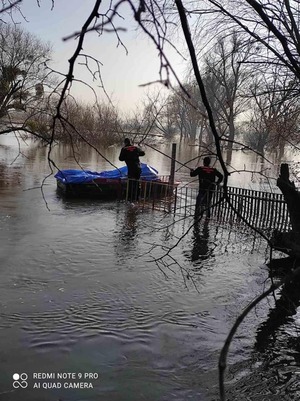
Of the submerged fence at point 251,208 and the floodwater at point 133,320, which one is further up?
the submerged fence at point 251,208

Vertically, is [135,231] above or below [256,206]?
below

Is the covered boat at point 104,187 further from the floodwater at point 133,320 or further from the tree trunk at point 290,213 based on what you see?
the tree trunk at point 290,213

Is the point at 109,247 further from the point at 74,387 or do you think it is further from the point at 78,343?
the point at 74,387

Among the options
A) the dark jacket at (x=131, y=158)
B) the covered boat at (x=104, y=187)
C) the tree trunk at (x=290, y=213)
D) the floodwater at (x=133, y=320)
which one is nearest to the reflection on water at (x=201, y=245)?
the floodwater at (x=133, y=320)

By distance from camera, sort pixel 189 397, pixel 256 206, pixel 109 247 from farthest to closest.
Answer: pixel 256 206 < pixel 109 247 < pixel 189 397

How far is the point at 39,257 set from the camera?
7277 millimetres

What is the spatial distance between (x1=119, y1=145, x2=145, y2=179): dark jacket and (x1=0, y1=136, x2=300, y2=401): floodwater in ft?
13.9

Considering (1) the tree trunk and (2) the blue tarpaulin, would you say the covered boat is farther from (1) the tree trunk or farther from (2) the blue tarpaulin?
(1) the tree trunk

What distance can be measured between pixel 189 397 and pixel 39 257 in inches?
168

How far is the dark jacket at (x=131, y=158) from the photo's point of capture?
1287cm

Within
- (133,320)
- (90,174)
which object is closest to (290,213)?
(133,320)

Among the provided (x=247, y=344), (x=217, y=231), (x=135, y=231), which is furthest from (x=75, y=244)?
(x=247, y=344)

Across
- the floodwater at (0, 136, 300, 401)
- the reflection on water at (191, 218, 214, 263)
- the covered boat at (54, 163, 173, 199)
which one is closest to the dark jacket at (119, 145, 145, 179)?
the covered boat at (54, 163, 173, 199)

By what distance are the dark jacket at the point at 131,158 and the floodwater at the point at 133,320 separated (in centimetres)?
425
